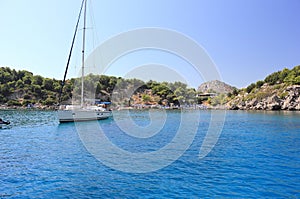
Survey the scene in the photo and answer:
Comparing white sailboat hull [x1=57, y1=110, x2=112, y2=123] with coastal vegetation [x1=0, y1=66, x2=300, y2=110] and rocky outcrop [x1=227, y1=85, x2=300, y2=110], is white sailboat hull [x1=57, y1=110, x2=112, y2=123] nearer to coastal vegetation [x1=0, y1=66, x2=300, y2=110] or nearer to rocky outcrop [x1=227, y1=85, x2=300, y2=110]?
coastal vegetation [x1=0, y1=66, x2=300, y2=110]

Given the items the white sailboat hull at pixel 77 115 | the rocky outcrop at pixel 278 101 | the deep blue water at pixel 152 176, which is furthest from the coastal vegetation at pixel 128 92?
the deep blue water at pixel 152 176

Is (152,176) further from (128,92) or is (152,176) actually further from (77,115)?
(128,92)

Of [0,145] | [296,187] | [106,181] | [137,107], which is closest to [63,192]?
[106,181]

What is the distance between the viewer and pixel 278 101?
4018 inches

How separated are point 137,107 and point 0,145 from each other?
114675 mm

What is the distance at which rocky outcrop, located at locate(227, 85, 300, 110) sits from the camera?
97.2m

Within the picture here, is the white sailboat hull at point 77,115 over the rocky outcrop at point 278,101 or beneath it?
beneath

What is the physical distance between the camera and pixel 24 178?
10641 millimetres

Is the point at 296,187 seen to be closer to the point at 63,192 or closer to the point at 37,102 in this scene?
the point at 63,192

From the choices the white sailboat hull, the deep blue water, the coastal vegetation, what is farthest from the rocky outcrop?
the deep blue water

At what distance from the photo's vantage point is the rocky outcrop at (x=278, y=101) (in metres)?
97.2

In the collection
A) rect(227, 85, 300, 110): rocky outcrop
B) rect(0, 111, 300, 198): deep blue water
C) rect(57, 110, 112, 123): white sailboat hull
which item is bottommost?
rect(0, 111, 300, 198): deep blue water

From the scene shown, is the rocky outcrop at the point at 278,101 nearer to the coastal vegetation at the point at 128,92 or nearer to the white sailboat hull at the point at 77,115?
the coastal vegetation at the point at 128,92

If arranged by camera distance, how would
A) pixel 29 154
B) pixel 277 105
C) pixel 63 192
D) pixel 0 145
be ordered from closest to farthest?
1. pixel 63 192
2. pixel 29 154
3. pixel 0 145
4. pixel 277 105
